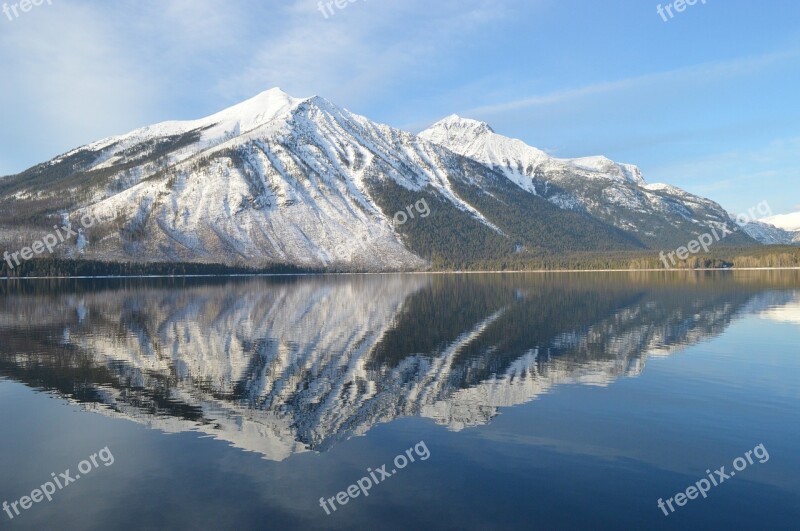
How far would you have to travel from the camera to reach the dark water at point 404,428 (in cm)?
2241

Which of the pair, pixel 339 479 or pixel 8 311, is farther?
pixel 8 311

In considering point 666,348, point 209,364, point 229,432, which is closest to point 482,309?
point 666,348

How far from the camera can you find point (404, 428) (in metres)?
31.8

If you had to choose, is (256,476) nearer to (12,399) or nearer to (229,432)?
(229,432)

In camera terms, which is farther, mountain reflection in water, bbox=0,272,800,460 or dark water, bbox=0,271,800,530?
mountain reflection in water, bbox=0,272,800,460

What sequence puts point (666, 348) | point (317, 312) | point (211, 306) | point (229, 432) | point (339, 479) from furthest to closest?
point (211, 306) < point (317, 312) < point (666, 348) < point (229, 432) < point (339, 479)

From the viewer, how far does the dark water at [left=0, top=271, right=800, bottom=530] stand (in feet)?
73.5

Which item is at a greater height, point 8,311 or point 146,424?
point 8,311

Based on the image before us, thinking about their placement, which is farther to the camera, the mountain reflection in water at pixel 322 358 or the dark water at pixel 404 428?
the mountain reflection in water at pixel 322 358

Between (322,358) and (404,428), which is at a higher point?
(322,358)

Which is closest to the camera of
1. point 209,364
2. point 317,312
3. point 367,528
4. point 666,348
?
point 367,528

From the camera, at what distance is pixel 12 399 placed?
1547 inches

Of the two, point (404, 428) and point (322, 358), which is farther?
point (322, 358)

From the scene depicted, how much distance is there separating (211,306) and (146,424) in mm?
75417
